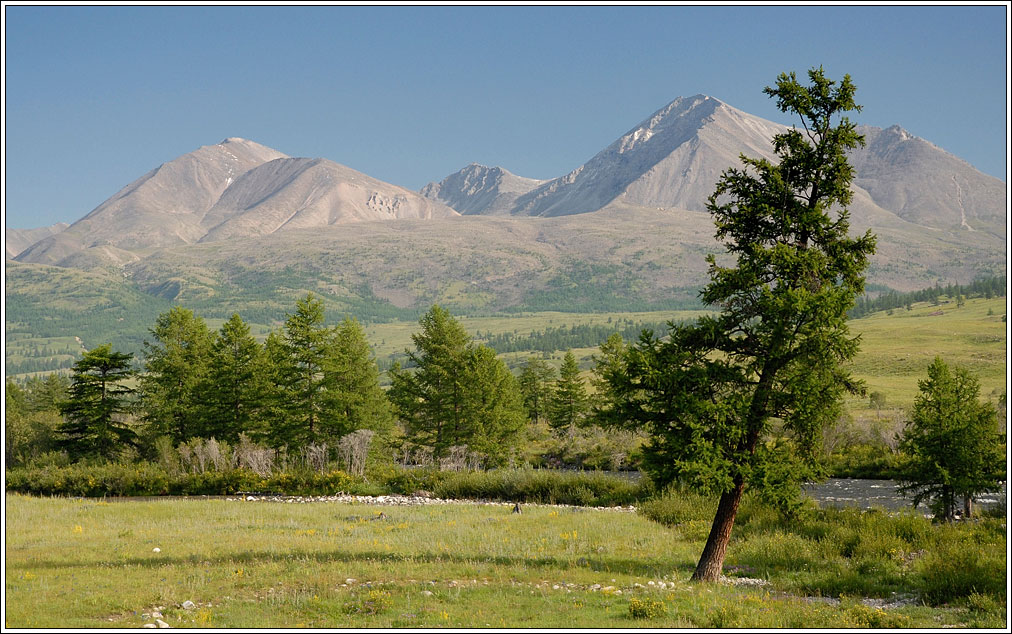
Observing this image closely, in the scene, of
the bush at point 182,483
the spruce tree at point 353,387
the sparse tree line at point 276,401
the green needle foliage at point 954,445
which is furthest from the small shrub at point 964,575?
the spruce tree at point 353,387

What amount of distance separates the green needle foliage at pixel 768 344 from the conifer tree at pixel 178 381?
4774 centimetres

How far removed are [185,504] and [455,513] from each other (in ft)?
52.3

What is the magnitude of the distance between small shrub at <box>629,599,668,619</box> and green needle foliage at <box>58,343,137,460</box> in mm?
50452

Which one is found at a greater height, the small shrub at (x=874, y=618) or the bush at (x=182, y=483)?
the small shrub at (x=874, y=618)

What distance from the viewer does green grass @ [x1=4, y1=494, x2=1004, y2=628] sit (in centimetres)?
1481

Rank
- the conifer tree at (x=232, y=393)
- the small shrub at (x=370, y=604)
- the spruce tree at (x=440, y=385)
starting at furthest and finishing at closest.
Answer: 1. the spruce tree at (x=440, y=385)
2. the conifer tree at (x=232, y=393)
3. the small shrub at (x=370, y=604)

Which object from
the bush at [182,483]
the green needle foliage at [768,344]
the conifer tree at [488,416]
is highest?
the green needle foliage at [768,344]

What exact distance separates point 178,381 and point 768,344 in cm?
5375

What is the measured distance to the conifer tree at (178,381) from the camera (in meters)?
57.5

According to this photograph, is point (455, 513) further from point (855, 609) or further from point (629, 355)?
point (855, 609)

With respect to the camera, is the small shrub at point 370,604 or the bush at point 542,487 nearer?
the small shrub at point 370,604

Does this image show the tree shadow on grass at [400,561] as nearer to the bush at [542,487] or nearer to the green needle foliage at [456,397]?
the bush at [542,487]

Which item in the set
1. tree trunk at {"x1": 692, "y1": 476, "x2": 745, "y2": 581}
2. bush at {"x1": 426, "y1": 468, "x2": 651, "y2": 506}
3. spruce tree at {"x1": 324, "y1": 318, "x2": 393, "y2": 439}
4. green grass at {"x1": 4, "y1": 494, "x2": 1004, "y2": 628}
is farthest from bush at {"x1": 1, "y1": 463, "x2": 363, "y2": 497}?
tree trunk at {"x1": 692, "y1": 476, "x2": 745, "y2": 581}

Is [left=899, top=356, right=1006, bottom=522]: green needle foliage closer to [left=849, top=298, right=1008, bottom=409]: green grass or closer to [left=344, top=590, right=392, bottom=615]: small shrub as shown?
[left=344, top=590, right=392, bottom=615]: small shrub
